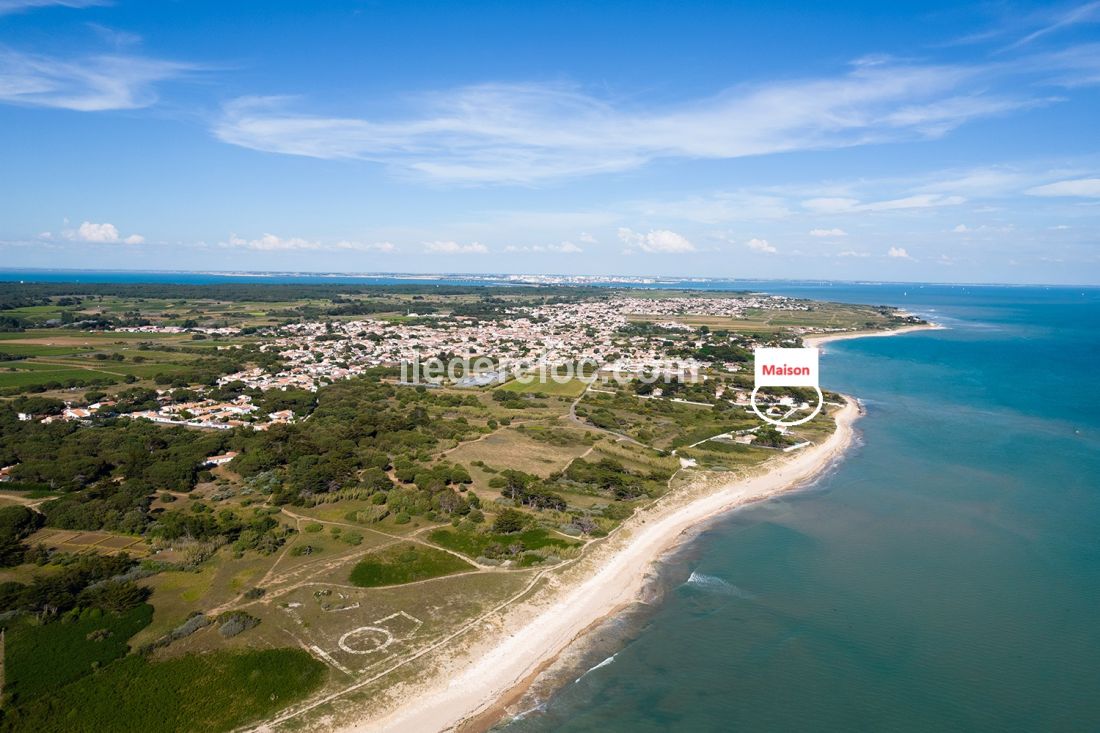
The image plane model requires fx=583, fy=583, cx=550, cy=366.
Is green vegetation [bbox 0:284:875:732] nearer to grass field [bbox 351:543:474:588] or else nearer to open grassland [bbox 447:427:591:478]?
grass field [bbox 351:543:474:588]

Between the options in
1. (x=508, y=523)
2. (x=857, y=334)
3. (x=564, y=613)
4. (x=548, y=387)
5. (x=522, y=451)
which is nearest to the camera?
(x=564, y=613)

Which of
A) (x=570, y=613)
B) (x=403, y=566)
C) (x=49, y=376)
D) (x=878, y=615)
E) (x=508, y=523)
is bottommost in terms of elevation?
(x=878, y=615)

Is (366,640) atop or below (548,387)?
below

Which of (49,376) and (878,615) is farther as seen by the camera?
(49,376)

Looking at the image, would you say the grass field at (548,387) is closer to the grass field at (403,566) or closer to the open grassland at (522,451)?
the open grassland at (522,451)

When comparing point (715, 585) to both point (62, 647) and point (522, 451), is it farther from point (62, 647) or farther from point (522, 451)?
point (62, 647)

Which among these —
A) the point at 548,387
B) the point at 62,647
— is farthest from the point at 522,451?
the point at 62,647

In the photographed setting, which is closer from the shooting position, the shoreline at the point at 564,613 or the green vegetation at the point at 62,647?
the shoreline at the point at 564,613

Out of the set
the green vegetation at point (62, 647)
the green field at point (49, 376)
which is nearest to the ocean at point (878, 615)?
the green vegetation at point (62, 647)

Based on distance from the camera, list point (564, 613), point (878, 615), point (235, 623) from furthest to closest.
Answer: point (878, 615) → point (564, 613) → point (235, 623)
